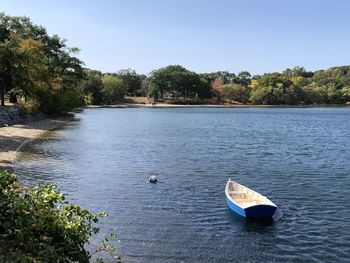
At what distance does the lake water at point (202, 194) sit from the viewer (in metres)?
14.0

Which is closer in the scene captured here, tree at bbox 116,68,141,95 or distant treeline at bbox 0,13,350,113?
distant treeline at bbox 0,13,350,113

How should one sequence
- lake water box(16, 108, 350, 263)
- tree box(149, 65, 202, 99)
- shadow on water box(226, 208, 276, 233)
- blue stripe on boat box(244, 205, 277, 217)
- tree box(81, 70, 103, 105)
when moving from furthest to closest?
tree box(149, 65, 202, 99) → tree box(81, 70, 103, 105) → blue stripe on boat box(244, 205, 277, 217) → shadow on water box(226, 208, 276, 233) → lake water box(16, 108, 350, 263)

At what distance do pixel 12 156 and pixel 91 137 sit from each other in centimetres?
1841

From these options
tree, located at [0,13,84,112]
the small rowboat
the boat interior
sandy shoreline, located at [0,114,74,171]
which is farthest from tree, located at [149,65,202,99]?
the small rowboat

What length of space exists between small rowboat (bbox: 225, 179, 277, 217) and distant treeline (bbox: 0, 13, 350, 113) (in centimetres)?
3334

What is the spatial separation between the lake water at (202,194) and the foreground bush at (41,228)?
4.01m

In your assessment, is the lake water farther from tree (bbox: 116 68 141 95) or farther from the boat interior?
tree (bbox: 116 68 141 95)

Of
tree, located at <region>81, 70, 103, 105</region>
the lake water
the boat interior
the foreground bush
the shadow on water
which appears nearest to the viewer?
the foreground bush

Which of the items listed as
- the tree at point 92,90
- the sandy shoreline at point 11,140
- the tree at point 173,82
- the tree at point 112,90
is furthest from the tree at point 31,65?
the tree at point 173,82

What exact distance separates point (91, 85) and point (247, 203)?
Result: 131 metres

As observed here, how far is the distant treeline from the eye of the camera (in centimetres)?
5284

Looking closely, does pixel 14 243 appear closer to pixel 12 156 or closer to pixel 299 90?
pixel 12 156

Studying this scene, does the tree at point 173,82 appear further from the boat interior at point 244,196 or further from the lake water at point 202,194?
the boat interior at point 244,196

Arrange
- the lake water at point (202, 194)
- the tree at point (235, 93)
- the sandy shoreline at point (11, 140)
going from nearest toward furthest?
1. the lake water at point (202, 194)
2. the sandy shoreline at point (11, 140)
3. the tree at point (235, 93)
